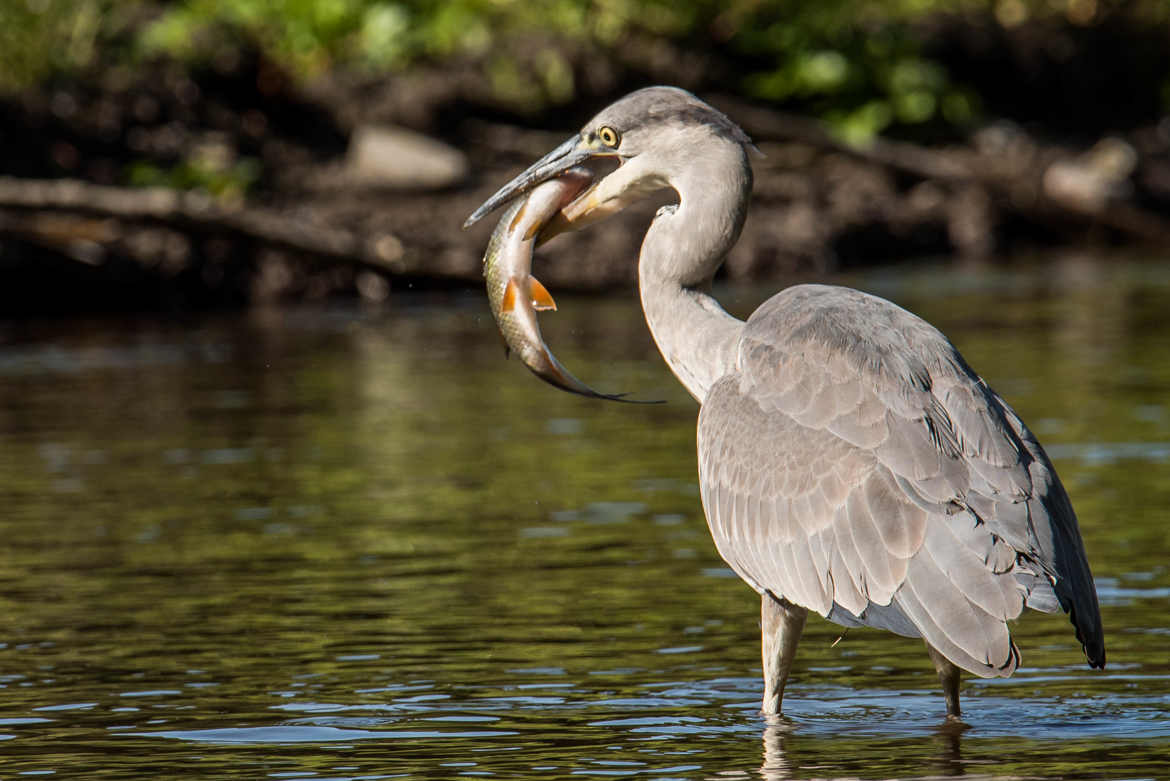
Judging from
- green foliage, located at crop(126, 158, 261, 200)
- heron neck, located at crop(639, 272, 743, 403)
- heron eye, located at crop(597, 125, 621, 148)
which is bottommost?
→ heron neck, located at crop(639, 272, 743, 403)

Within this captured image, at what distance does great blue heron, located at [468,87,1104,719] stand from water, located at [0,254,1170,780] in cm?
44

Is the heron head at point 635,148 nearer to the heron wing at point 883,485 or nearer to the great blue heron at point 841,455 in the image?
the great blue heron at point 841,455

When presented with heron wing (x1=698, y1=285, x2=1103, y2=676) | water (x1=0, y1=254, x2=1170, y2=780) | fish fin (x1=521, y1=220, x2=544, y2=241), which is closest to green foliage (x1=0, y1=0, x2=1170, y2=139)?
water (x1=0, y1=254, x2=1170, y2=780)

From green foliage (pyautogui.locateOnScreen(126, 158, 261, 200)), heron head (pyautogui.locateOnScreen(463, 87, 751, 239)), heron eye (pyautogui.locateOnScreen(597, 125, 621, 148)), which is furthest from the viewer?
green foliage (pyautogui.locateOnScreen(126, 158, 261, 200))

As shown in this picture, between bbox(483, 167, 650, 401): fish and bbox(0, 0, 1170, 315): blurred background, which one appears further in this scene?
bbox(0, 0, 1170, 315): blurred background

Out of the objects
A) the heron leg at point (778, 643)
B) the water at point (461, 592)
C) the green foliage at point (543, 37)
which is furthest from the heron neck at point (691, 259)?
the green foliage at point (543, 37)

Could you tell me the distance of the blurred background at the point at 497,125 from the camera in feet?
73.4

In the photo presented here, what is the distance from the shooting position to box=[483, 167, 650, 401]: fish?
7.26 meters

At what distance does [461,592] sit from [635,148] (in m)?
2.22

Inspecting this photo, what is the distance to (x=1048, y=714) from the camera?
22.1 feet

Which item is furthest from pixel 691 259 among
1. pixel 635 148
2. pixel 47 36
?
pixel 47 36

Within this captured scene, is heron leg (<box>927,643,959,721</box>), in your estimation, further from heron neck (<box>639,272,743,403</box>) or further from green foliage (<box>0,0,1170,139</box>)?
green foliage (<box>0,0,1170,139</box>)

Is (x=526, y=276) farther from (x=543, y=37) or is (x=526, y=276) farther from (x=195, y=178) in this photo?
(x=543, y=37)

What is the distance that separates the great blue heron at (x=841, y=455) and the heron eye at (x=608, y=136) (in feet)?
0.03
